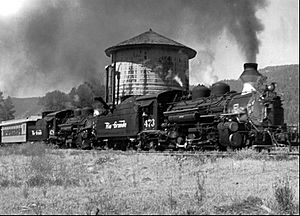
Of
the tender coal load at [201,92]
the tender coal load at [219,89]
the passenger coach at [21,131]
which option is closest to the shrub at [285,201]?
the tender coal load at [219,89]

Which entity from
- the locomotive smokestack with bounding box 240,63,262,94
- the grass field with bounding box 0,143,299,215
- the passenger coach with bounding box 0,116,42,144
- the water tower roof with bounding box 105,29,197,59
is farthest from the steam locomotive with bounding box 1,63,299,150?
the water tower roof with bounding box 105,29,197,59

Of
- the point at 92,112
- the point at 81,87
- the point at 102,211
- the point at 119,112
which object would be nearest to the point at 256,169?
the point at 102,211

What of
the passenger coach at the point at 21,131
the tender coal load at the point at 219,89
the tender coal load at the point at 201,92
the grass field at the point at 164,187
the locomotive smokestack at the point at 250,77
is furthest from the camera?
the passenger coach at the point at 21,131

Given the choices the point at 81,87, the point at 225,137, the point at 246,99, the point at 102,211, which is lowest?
the point at 102,211

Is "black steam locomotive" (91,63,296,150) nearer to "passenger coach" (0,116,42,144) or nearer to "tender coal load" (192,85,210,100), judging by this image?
"tender coal load" (192,85,210,100)

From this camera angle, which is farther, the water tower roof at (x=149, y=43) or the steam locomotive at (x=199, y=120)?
the water tower roof at (x=149, y=43)

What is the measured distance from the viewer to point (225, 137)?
51.8 feet

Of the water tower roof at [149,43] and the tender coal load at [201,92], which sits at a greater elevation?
the water tower roof at [149,43]

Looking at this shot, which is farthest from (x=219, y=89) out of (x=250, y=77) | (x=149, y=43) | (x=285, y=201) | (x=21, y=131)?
(x=21, y=131)

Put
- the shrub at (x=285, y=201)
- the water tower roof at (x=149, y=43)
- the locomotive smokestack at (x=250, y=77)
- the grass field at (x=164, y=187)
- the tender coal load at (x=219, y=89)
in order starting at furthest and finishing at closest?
the water tower roof at (x=149, y=43), the tender coal load at (x=219, y=89), the locomotive smokestack at (x=250, y=77), the grass field at (x=164, y=187), the shrub at (x=285, y=201)

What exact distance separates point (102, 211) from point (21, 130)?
120 ft

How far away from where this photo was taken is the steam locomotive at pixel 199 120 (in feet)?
50.6

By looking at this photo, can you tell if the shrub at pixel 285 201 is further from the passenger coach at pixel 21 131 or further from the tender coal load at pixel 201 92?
the passenger coach at pixel 21 131

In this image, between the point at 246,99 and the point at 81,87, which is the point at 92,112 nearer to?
the point at 246,99
